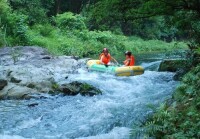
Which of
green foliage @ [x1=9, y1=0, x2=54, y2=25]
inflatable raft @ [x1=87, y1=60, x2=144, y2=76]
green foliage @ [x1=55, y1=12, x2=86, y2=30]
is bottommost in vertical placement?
inflatable raft @ [x1=87, y1=60, x2=144, y2=76]

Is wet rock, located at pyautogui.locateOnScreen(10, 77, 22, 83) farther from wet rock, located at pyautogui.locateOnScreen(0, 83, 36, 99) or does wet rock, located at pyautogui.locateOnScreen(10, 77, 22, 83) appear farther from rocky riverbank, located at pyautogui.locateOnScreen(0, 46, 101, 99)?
wet rock, located at pyautogui.locateOnScreen(0, 83, 36, 99)

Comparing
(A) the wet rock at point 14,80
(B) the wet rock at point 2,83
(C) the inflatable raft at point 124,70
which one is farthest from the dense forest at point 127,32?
(B) the wet rock at point 2,83

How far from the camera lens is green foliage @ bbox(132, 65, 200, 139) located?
4766 mm

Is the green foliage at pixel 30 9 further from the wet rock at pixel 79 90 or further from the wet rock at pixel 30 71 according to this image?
the wet rock at pixel 79 90

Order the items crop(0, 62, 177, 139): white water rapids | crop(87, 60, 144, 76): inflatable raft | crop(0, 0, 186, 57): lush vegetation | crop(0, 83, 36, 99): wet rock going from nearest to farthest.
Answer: crop(0, 62, 177, 139): white water rapids < crop(0, 83, 36, 99): wet rock < crop(87, 60, 144, 76): inflatable raft < crop(0, 0, 186, 57): lush vegetation

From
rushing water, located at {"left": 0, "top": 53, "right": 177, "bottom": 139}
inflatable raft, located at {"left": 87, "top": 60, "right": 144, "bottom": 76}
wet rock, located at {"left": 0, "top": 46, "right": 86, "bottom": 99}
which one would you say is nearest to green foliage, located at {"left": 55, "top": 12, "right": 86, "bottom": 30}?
wet rock, located at {"left": 0, "top": 46, "right": 86, "bottom": 99}

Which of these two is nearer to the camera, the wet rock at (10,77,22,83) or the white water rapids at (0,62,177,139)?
the white water rapids at (0,62,177,139)

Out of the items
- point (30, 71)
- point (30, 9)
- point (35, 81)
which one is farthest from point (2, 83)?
point (30, 9)

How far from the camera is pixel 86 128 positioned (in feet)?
21.9

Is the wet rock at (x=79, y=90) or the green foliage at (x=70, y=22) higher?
the green foliage at (x=70, y=22)

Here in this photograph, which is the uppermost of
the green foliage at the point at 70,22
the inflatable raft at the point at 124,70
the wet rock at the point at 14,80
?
the green foliage at the point at 70,22

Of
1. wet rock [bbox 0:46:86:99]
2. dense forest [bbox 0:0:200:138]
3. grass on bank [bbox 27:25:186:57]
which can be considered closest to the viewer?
dense forest [bbox 0:0:200:138]

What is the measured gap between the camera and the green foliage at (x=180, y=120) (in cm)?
477

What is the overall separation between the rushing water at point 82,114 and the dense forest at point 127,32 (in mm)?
804
